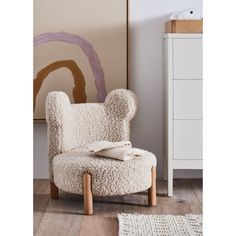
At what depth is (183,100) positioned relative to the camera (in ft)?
11.1

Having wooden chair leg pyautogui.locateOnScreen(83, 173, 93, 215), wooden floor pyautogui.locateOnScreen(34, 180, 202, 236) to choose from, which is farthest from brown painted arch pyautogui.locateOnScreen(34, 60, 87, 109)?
wooden chair leg pyautogui.locateOnScreen(83, 173, 93, 215)

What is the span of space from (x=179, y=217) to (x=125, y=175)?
14.2 inches

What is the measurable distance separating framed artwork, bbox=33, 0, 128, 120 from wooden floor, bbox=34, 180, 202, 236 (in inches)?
28.8

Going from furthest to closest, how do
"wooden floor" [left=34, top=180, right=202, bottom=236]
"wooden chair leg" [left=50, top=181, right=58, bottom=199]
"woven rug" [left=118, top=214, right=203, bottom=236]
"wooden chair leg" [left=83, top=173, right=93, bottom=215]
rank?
"wooden chair leg" [left=50, top=181, right=58, bottom=199]
"wooden chair leg" [left=83, top=173, right=93, bottom=215]
"wooden floor" [left=34, top=180, right=202, bottom=236]
"woven rug" [left=118, top=214, right=203, bottom=236]

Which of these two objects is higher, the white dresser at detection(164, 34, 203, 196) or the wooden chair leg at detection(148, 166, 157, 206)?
the white dresser at detection(164, 34, 203, 196)

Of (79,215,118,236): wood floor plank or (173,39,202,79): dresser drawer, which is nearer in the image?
(79,215,118,236): wood floor plank

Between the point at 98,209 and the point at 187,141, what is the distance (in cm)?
74

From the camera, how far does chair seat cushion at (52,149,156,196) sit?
2900 mm

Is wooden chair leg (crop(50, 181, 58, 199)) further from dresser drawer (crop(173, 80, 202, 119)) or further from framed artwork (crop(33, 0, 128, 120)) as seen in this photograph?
dresser drawer (crop(173, 80, 202, 119))

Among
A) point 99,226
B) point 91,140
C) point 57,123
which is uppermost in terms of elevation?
point 57,123

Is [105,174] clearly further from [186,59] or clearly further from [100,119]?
[186,59]

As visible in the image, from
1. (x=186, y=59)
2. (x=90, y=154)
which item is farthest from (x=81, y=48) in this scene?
(x=90, y=154)

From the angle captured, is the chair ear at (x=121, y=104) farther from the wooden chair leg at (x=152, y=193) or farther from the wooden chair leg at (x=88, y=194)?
the wooden chair leg at (x=88, y=194)

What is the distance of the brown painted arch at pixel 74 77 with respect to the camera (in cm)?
377
